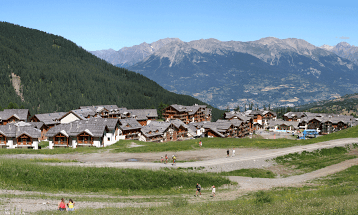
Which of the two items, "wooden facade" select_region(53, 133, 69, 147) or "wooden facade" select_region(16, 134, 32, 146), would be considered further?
"wooden facade" select_region(16, 134, 32, 146)

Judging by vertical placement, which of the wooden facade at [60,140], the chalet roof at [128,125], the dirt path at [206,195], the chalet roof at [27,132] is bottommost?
the dirt path at [206,195]

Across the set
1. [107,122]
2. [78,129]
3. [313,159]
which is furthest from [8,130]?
[313,159]

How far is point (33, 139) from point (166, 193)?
227ft

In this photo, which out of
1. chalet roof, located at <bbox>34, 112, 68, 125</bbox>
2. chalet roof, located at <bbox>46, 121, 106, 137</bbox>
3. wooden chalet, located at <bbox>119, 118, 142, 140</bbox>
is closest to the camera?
chalet roof, located at <bbox>46, 121, 106, 137</bbox>

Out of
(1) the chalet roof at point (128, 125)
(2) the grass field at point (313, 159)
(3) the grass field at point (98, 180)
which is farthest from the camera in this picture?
(1) the chalet roof at point (128, 125)

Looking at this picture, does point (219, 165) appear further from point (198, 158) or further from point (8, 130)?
point (8, 130)

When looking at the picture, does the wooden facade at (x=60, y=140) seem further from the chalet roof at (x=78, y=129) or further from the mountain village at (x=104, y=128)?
the chalet roof at (x=78, y=129)

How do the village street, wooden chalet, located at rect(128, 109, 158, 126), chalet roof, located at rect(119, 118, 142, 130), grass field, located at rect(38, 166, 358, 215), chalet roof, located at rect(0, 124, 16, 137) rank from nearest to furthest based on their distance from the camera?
1. grass field, located at rect(38, 166, 358, 215)
2. the village street
3. chalet roof, located at rect(0, 124, 16, 137)
4. chalet roof, located at rect(119, 118, 142, 130)
5. wooden chalet, located at rect(128, 109, 158, 126)

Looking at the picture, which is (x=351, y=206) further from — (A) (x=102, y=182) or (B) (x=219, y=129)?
(B) (x=219, y=129)

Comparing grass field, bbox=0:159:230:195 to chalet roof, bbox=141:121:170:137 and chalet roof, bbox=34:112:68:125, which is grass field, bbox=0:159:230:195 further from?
chalet roof, bbox=34:112:68:125

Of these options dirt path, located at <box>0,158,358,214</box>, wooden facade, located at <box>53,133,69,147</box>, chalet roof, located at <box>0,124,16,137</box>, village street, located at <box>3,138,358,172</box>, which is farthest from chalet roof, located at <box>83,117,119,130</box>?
dirt path, located at <box>0,158,358,214</box>

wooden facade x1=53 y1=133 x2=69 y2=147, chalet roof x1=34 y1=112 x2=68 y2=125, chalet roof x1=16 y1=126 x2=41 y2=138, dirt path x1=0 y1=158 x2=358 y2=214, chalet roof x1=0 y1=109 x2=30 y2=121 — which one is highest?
chalet roof x1=0 y1=109 x2=30 y2=121

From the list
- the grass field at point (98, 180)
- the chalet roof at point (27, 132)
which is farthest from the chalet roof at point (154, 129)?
the grass field at point (98, 180)

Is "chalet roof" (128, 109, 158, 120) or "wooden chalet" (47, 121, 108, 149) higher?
"chalet roof" (128, 109, 158, 120)
